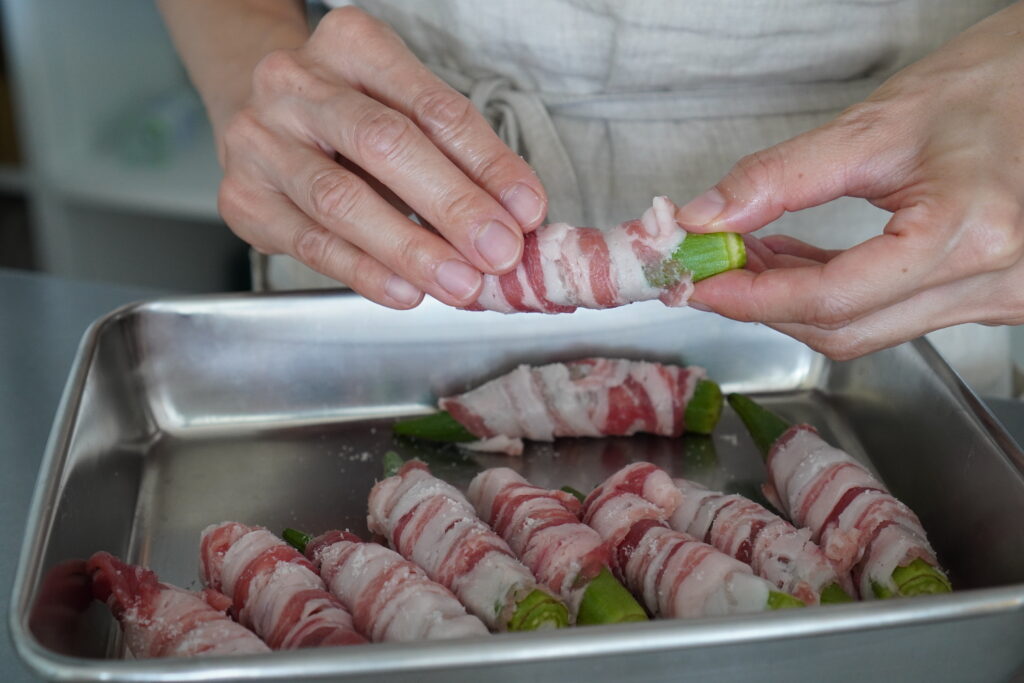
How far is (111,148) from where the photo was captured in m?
3.15

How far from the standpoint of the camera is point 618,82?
1.53 meters

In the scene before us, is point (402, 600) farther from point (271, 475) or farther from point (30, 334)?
point (30, 334)

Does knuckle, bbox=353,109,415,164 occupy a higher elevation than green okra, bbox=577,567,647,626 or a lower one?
higher

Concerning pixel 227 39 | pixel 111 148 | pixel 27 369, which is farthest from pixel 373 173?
pixel 111 148

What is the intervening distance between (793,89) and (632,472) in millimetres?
650

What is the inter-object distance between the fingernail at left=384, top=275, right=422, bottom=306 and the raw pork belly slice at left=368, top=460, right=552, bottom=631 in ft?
0.66

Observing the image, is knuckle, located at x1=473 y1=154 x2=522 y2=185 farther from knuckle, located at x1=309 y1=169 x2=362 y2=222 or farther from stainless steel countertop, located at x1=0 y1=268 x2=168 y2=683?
stainless steel countertop, located at x1=0 y1=268 x2=168 y2=683

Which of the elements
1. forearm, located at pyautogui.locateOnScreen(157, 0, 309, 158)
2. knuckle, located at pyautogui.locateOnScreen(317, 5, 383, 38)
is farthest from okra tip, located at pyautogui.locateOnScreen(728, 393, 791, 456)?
forearm, located at pyautogui.locateOnScreen(157, 0, 309, 158)

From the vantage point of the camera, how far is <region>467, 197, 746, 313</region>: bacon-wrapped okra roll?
3.63 feet

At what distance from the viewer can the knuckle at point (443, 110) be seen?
1.16m

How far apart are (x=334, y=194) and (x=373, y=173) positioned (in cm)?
5

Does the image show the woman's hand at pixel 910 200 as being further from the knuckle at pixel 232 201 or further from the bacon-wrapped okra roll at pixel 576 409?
the knuckle at pixel 232 201

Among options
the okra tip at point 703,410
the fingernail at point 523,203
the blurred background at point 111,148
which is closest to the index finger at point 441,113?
the fingernail at point 523,203

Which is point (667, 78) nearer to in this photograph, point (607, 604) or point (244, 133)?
point (244, 133)
